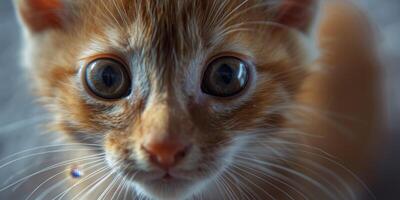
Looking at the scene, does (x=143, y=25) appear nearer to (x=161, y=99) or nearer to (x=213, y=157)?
(x=161, y=99)

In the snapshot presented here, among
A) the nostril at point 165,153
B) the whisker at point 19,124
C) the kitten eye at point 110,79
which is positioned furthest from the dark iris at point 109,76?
the whisker at point 19,124

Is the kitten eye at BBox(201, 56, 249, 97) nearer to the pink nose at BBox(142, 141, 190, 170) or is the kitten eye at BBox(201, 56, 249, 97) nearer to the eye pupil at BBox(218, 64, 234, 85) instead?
the eye pupil at BBox(218, 64, 234, 85)

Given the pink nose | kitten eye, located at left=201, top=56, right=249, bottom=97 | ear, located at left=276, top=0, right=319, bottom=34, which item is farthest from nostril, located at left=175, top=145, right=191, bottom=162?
ear, located at left=276, top=0, right=319, bottom=34

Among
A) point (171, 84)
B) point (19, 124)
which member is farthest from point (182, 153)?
point (19, 124)

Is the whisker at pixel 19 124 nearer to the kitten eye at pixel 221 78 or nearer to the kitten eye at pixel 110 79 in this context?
the kitten eye at pixel 110 79

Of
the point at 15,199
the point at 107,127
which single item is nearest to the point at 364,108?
the point at 107,127

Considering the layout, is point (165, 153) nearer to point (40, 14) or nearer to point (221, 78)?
point (221, 78)
